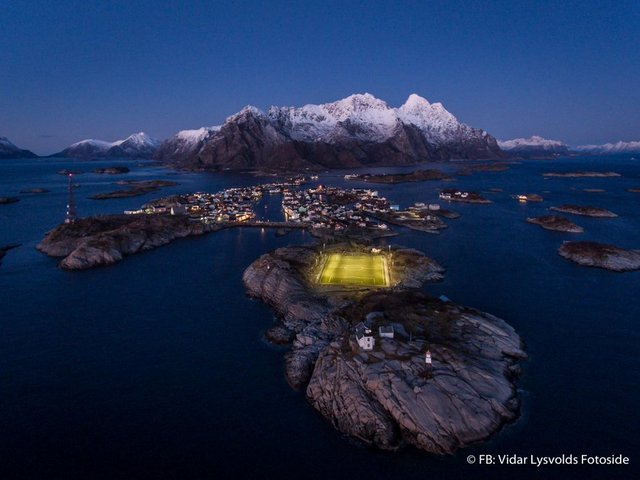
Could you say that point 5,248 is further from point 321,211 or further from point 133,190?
point 133,190

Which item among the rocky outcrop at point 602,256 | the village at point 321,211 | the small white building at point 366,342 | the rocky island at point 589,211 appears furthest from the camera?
the rocky island at point 589,211

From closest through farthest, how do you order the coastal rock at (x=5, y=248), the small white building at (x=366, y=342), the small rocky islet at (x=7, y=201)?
1. the small white building at (x=366, y=342)
2. the coastal rock at (x=5, y=248)
3. the small rocky islet at (x=7, y=201)

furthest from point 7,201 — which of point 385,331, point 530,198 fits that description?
point 530,198

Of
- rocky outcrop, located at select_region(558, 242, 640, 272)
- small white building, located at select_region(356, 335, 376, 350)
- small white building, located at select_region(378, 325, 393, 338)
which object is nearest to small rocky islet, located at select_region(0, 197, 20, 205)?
small white building, located at select_region(356, 335, 376, 350)

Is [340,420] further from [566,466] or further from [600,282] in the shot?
[600,282]

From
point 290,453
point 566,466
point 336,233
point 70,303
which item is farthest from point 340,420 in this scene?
point 336,233

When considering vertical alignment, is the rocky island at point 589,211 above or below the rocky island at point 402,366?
above

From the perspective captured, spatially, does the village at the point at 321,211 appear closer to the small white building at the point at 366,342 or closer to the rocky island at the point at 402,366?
the rocky island at the point at 402,366

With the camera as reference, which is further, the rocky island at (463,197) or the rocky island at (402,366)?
the rocky island at (463,197)

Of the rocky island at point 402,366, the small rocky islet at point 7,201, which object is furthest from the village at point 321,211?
the small rocky islet at point 7,201
